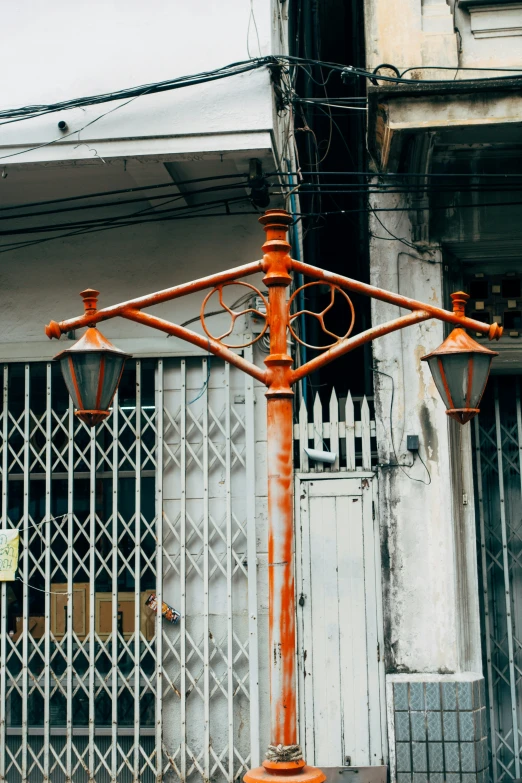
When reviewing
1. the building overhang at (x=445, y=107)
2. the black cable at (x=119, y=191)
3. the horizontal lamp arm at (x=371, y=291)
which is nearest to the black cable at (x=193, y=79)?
the building overhang at (x=445, y=107)

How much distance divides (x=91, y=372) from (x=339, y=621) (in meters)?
3.54

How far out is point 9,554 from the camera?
7.75 metres

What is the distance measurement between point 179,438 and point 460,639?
2.76m

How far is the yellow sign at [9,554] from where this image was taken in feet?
25.4

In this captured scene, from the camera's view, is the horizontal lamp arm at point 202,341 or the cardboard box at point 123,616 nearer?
the horizontal lamp arm at point 202,341

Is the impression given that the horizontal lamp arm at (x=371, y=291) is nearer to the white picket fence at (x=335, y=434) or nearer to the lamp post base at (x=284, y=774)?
the lamp post base at (x=284, y=774)

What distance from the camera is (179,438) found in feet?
25.5

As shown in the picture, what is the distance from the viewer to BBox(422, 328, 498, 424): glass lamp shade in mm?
4758

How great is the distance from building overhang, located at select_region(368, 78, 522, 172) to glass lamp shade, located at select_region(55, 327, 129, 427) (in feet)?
9.95

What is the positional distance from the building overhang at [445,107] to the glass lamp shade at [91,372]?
303cm

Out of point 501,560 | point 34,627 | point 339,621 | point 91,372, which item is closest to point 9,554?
point 34,627

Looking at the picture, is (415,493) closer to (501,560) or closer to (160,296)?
(501,560)

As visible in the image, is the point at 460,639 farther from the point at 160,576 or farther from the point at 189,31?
the point at 189,31

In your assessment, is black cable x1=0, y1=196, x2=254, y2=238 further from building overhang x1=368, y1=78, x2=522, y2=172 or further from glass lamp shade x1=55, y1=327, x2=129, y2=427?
glass lamp shade x1=55, y1=327, x2=129, y2=427
